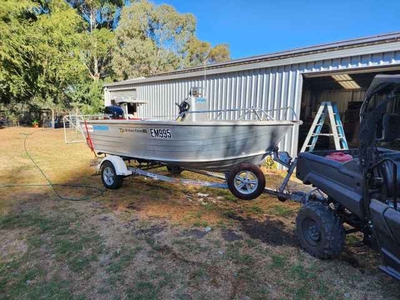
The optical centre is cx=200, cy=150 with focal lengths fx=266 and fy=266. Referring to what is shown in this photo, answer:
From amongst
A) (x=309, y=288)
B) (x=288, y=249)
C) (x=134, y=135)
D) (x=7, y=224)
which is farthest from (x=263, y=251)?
(x=7, y=224)

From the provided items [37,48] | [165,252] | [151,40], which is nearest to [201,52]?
[151,40]

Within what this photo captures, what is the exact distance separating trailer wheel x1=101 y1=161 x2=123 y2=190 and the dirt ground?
21 cm

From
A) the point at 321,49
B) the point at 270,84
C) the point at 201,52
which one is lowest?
the point at 270,84

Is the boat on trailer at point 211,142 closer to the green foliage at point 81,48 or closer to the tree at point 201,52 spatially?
the green foliage at point 81,48

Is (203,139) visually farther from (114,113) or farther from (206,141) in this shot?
(114,113)

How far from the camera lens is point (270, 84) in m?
6.80

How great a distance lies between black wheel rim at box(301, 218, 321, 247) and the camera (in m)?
2.65

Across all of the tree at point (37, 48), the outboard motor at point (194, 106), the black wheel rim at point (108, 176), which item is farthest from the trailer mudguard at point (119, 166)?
the tree at point (37, 48)

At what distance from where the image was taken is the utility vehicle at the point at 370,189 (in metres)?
1.91

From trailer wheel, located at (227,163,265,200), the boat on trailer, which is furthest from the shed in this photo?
trailer wheel, located at (227,163,265,200)

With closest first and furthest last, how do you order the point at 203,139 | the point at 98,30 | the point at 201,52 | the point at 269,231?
the point at 269,231 → the point at 203,139 → the point at 98,30 → the point at 201,52

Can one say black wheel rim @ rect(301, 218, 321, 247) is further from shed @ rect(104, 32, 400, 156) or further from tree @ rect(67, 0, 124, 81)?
tree @ rect(67, 0, 124, 81)

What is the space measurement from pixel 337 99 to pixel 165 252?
11.6m

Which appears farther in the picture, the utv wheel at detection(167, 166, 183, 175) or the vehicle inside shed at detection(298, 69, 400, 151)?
the vehicle inside shed at detection(298, 69, 400, 151)
